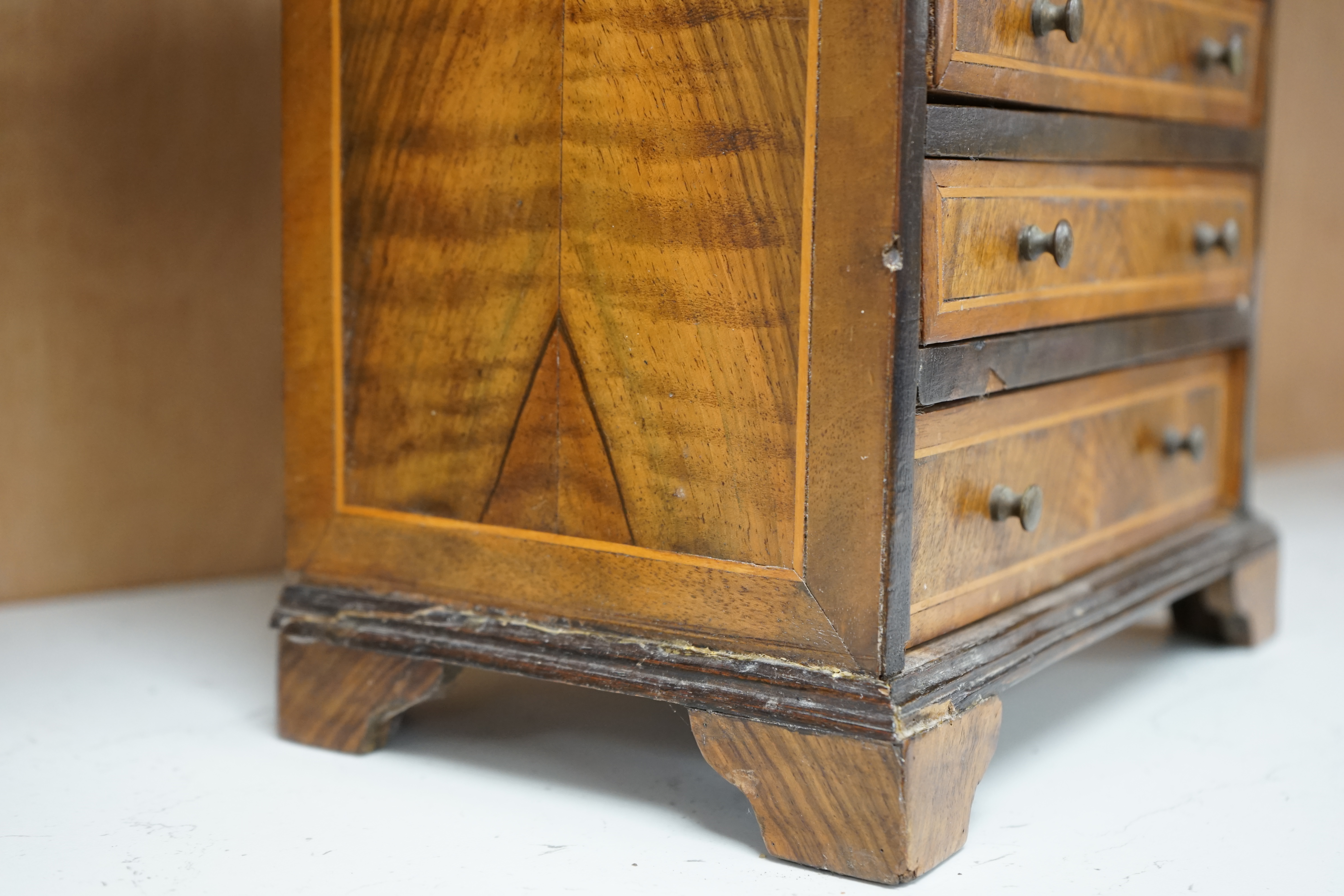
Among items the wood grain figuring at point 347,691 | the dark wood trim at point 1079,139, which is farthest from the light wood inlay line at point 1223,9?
the wood grain figuring at point 347,691

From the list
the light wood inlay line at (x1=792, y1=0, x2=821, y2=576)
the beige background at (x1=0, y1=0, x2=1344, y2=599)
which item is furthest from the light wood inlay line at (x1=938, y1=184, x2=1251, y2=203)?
the beige background at (x1=0, y1=0, x2=1344, y2=599)

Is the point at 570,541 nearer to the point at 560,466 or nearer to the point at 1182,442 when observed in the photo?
the point at 560,466

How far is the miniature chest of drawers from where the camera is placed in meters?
1.10

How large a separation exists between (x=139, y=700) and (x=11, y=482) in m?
0.45

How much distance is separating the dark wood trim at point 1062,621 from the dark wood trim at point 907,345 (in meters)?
0.04

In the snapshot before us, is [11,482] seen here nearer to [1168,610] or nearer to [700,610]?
[700,610]

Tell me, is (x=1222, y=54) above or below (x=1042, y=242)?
above

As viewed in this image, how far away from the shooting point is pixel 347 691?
4.42 ft

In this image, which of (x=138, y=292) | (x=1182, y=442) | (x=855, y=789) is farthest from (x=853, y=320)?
(x=138, y=292)

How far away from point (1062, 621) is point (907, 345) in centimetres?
40

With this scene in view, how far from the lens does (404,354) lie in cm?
131

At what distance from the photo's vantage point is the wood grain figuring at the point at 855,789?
1084mm

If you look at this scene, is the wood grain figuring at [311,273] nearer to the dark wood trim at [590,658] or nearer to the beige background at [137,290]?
the dark wood trim at [590,658]

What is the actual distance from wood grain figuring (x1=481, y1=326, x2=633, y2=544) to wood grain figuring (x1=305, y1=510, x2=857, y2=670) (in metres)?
0.02
